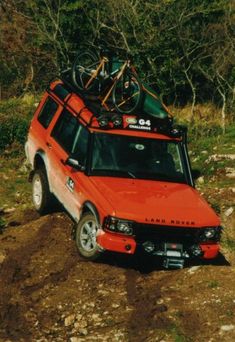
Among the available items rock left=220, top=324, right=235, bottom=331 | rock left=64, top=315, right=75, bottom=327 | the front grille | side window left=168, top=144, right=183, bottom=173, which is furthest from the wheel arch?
rock left=220, top=324, right=235, bottom=331

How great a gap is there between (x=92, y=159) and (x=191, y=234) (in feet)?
6.28

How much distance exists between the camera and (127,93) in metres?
12.8

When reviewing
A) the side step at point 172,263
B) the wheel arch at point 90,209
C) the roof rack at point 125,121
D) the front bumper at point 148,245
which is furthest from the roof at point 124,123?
the side step at point 172,263

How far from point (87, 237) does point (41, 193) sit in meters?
2.36

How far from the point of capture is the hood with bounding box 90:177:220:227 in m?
10.2

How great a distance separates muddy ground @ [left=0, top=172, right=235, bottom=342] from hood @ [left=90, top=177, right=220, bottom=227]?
694 mm

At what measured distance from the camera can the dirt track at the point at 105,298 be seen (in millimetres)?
8844

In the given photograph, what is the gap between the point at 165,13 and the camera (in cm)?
2430

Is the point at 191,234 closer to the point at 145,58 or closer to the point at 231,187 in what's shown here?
the point at 231,187

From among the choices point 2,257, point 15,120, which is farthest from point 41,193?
point 15,120

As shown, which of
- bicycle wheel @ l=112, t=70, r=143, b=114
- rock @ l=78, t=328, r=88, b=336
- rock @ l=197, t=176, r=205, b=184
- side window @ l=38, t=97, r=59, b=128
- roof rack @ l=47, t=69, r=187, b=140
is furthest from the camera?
rock @ l=197, t=176, r=205, b=184

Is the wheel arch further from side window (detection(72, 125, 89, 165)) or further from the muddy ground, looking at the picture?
side window (detection(72, 125, 89, 165))

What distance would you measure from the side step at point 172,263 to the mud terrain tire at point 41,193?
304 centimetres

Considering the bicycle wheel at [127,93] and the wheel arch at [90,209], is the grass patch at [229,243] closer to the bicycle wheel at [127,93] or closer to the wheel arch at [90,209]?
the bicycle wheel at [127,93]
